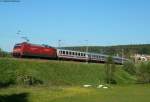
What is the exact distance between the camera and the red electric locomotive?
3351 inches

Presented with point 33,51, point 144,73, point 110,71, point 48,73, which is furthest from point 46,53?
point 144,73

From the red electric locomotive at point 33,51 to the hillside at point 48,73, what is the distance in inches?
254

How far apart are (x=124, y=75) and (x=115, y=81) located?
8.25 metres

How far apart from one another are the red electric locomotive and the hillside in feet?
21.2

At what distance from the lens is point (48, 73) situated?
75.6 metres

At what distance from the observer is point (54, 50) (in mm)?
93250

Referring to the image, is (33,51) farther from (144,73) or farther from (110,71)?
(144,73)

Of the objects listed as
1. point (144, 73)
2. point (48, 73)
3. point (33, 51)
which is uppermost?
point (33, 51)

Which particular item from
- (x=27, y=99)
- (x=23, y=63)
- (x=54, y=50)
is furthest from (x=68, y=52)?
(x=27, y=99)

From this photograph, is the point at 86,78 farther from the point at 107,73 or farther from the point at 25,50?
the point at 25,50

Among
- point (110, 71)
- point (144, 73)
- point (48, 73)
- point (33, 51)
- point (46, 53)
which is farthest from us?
point (144, 73)

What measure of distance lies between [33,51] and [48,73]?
13.1 meters

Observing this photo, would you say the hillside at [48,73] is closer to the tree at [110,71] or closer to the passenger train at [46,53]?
the tree at [110,71]

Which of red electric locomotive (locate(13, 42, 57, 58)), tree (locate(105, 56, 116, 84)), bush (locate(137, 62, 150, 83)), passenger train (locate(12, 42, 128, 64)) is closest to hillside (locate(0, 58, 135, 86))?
tree (locate(105, 56, 116, 84))
